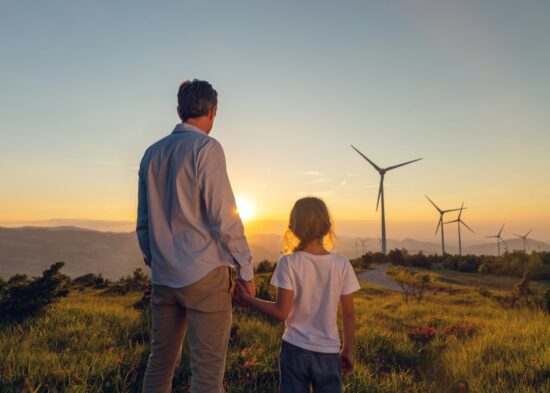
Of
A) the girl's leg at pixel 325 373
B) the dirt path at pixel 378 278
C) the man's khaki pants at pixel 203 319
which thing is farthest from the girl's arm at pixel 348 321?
the dirt path at pixel 378 278

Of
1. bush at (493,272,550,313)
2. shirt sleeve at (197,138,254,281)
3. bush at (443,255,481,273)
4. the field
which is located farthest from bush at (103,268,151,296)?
bush at (443,255,481,273)

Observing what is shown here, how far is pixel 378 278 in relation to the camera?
25922 millimetres

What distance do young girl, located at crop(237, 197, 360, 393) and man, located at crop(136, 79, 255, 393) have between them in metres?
0.29

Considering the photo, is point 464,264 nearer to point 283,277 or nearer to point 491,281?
point 491,281

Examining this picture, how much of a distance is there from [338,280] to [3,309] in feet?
23.3

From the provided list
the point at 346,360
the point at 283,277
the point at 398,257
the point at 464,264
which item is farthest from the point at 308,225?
the point at 398,257

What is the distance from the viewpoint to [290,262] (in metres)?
3.26

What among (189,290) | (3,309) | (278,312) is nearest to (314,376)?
(278,312)

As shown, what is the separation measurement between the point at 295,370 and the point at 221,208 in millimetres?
1358

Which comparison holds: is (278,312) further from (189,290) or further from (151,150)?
(151,150)

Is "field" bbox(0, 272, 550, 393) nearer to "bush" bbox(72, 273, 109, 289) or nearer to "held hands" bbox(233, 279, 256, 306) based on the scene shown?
"held hands" bbox(233, 279, 256, 306)

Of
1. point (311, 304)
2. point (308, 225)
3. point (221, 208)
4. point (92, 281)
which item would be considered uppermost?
point (221, 208)

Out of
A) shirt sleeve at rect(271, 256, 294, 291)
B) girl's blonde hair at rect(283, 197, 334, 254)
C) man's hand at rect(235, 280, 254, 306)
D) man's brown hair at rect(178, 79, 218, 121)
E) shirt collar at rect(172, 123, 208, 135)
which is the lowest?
man's hand at rect(235, 280, 254, 306)

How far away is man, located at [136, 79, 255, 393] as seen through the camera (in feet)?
10.1
